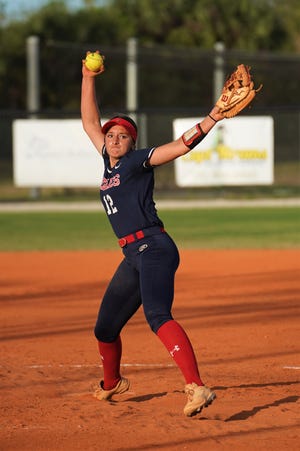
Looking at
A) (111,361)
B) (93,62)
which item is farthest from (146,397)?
(93,62)

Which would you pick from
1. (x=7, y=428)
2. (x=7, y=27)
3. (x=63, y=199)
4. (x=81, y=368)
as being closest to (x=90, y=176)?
(x=63, y=199)

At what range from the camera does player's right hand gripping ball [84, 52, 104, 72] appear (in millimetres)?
6773

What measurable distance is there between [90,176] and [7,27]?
1027 inches

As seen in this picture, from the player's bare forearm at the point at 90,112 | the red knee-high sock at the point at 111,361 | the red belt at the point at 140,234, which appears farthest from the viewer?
the player's bare forearm at the point at 90,112

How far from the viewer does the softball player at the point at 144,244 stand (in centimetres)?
584

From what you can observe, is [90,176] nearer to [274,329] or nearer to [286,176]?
[286,176]

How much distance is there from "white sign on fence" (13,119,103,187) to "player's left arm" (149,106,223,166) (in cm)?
1933

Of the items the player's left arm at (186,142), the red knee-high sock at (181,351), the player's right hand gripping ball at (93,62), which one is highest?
the player's right hand gripping ball at (93,62)

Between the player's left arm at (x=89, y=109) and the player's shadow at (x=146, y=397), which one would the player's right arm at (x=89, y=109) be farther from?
the player's shadow at (x=146, y=397)

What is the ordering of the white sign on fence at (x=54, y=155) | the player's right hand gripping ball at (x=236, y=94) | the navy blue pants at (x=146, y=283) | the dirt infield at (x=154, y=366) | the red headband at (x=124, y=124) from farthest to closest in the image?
1. the white sign on fence at (x=54, y=155)
2. the red headband at (x=124, y=124)
3. the navy blue pants at (x=146, y=283)
4. the player's right hand gripping ball at (x=236, y=94)
5. the dirt infield at (x=154, y=366)

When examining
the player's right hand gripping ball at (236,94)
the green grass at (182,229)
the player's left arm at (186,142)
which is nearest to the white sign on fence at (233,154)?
the green grass at (182,229)

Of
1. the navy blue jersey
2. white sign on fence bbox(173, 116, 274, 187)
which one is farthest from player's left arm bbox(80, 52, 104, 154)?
white sign on fence bbox(173, 116, 274, 187)

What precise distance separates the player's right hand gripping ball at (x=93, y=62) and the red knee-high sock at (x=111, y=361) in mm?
1762

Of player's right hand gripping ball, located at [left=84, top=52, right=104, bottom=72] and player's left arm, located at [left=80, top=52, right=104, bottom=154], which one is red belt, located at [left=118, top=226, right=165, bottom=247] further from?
player's right hand gripping ball, located at [left=84, top=52, right=104, bottom=72]
